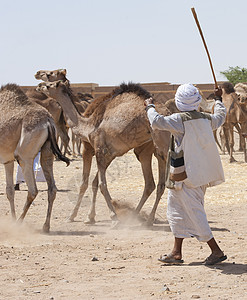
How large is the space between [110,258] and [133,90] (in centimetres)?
323

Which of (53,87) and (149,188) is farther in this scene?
(53,87)

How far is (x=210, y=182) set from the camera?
563 centimetres

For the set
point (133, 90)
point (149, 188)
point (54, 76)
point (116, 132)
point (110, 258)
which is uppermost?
point (54, 76)

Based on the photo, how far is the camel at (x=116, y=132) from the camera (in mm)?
8359

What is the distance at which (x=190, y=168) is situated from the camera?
18.1 ft

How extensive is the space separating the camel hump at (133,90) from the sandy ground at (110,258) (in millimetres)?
1963

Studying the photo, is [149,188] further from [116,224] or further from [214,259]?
[214,259]

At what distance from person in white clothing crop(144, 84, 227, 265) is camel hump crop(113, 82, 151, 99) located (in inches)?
111

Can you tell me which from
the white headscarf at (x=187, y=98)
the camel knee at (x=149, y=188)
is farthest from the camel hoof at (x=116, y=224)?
the white headscarf at (x=187, y=98)

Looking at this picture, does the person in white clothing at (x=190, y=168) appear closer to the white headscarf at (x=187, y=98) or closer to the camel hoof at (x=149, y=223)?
the white headscarf at (x=187, y=98)

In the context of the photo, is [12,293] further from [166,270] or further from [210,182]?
[210,182]

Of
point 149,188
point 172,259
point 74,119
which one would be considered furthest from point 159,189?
point 172,259

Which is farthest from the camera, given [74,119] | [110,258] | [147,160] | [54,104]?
[54,104]

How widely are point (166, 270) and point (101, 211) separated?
4509 millimetres
